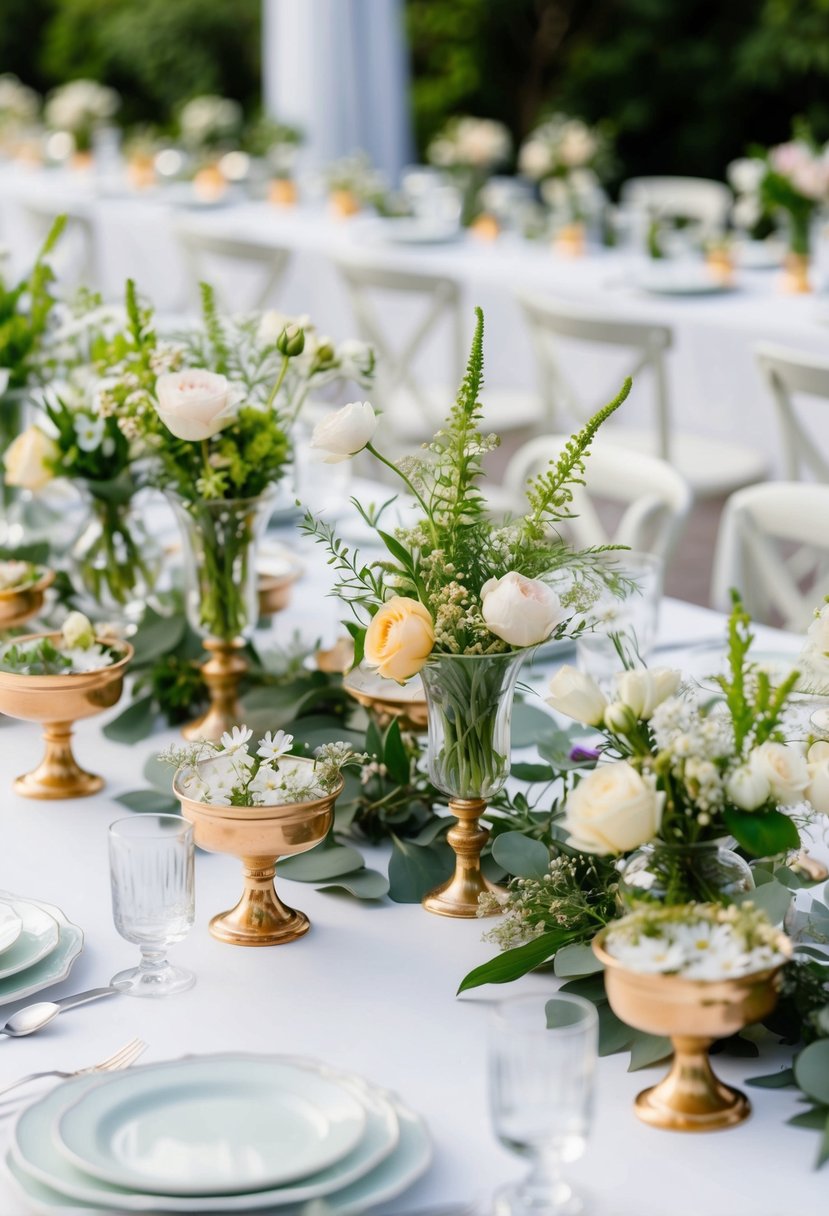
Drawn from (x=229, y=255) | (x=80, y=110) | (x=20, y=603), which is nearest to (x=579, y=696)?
(x=20, y=603)

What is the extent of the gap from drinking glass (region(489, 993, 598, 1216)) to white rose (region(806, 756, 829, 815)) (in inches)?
10.4

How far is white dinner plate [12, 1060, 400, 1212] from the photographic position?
3.23 ft

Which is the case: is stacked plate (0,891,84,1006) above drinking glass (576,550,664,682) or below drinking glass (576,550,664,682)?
below

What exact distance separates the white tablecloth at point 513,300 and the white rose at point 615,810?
3038 millimetres

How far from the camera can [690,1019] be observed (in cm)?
104

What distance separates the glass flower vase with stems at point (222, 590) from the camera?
177cm

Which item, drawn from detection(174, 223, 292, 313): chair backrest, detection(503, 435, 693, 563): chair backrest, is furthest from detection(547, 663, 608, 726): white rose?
detection(174, 223, 292, 313): chair backrest

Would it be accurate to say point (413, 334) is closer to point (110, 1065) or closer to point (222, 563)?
point (222, 563)

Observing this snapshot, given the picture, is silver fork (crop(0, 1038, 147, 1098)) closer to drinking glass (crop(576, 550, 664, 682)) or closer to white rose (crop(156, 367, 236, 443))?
white rose (crop(156, 367, 236, 443))

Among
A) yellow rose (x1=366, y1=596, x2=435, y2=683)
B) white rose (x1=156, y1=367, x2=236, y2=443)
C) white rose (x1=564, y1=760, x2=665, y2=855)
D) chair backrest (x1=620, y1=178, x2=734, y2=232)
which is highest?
chair backrest (x1=620, y1=178, x2=734, y2=232)

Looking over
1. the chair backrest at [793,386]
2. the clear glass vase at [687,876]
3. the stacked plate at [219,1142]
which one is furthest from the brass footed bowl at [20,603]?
the chair backrest at [793,386]

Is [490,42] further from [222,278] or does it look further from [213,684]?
[213,684]

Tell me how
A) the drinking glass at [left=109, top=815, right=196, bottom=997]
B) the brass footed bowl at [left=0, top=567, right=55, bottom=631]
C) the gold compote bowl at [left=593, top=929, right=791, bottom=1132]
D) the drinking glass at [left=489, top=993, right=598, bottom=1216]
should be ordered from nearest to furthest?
the drinking glass at [left=489, top=993, right=598, bottom=1216] → the gold compote bowl at [left=593, top=929, right=791, bottom=1132] → the drinking glass at [left=109, top=815, right=196, bottom=997] → the brass footed bowl at [left=0, top=567, right=55, bottom=631]

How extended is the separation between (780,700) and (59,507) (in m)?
1.78
